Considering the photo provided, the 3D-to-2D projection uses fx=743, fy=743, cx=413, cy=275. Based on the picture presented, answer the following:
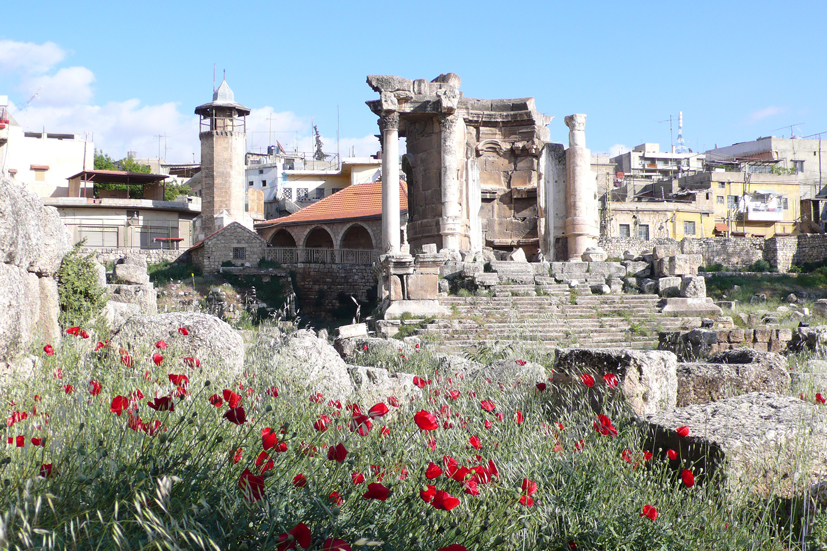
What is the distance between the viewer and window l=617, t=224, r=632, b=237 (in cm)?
4822

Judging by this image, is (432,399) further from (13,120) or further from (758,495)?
(13,120)

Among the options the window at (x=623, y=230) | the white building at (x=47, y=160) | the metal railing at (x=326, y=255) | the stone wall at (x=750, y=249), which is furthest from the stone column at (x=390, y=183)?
the white building at (x=47, y=160)

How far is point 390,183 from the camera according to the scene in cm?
1873

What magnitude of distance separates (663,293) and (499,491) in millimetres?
14125

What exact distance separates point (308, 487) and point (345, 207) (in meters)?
39.6

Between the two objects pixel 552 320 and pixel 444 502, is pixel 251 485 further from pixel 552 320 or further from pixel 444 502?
pixel 552 320

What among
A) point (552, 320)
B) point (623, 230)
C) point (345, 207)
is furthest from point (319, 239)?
point (552, 320)

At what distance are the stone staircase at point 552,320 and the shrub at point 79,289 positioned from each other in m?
6.47

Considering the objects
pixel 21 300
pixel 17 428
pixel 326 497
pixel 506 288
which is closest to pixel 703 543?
pixel 326 497

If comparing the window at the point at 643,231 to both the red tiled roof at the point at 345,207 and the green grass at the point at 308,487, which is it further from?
the green grass at the point at 308,487

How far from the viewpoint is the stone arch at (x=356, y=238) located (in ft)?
133

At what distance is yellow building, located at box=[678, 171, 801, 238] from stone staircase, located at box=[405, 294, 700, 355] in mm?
39110

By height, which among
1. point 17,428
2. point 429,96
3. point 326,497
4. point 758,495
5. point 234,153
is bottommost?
point 758,495

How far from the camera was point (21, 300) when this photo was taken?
504 centimetres
